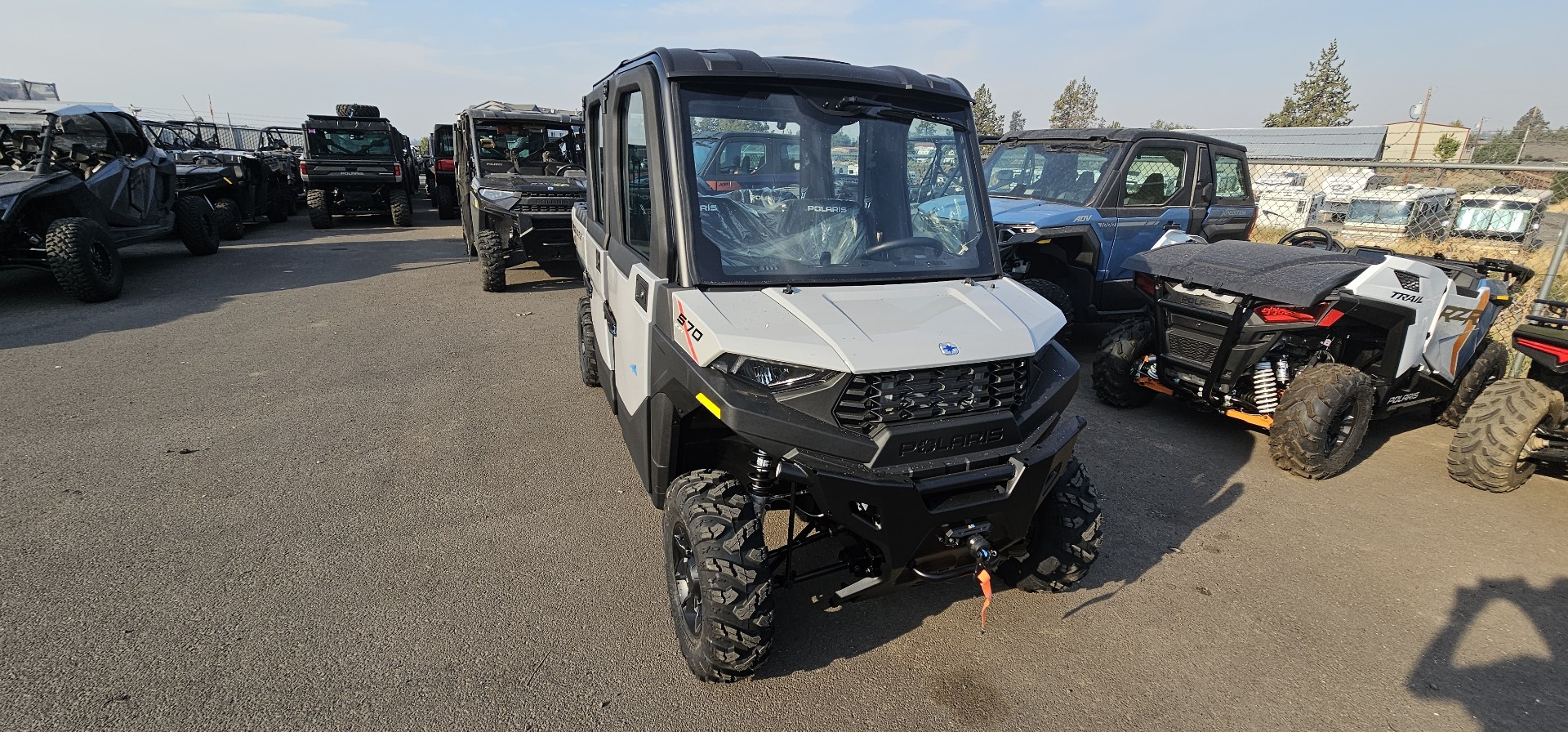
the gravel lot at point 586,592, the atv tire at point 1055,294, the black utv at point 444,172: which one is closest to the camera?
the gravel lot at point 586,592

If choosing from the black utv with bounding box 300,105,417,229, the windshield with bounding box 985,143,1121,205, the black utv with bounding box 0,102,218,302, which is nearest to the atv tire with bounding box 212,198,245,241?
the black utv with bounding box 300,105,417,229

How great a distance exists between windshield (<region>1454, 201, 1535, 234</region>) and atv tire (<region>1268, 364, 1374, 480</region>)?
12.0 meters

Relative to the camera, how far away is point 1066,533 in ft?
9.56

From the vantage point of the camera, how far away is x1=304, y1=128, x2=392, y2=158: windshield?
14.3 m

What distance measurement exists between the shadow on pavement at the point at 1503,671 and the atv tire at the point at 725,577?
253 cm

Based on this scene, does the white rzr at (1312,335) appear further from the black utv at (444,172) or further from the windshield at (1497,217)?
the black utv at (444,172)

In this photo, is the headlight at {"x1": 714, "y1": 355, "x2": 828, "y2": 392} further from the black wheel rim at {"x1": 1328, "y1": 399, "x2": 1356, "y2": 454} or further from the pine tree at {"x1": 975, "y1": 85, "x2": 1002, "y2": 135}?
the pine tree at {"x1": 975, "y1": 85, "x2": 1002, "y2": 135}

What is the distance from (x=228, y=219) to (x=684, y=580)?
13.9 meters

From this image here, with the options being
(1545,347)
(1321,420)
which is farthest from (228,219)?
(1545,347)

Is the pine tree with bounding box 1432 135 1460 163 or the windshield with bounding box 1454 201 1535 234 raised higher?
the pine tree with bounding box 1432 135 1460 163

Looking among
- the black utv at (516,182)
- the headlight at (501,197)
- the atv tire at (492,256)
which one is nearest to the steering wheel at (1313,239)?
the black utv at (516,182)

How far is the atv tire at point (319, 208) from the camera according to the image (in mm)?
14188

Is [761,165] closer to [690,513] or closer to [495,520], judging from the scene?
[690,513]

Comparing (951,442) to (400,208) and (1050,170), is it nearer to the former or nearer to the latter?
(1050,170)
